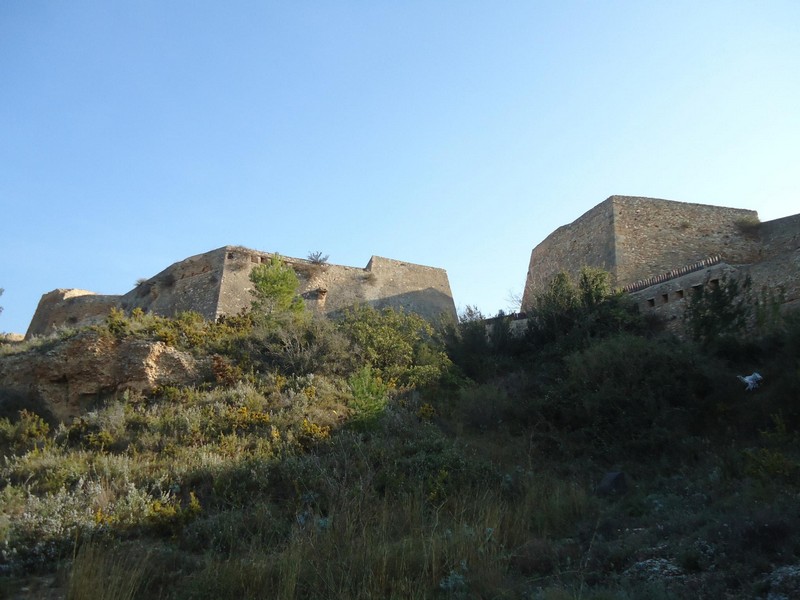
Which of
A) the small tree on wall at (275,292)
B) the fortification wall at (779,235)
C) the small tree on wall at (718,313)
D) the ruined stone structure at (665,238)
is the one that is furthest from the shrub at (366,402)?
the fortification wall at (779,235)

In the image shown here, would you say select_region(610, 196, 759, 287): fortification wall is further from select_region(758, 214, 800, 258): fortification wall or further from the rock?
the rock

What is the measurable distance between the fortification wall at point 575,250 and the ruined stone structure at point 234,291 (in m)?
3.32

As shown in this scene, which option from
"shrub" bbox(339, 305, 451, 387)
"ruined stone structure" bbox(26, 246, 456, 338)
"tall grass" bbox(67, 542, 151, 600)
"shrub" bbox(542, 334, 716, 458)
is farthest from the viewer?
"ruined stone structure" bbox(26, 246, 456, 338)

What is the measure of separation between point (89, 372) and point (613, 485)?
10219mm

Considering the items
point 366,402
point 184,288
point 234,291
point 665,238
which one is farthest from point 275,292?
point 665,238

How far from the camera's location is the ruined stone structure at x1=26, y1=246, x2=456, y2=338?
19.7 meters

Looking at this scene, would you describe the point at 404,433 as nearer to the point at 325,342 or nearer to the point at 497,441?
the point at 497,441

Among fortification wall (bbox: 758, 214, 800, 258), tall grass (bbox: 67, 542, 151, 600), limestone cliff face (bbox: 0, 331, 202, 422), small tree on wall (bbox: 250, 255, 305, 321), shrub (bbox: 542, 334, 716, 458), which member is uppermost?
fortification wall (bbox: 758, 214, 800, 258)

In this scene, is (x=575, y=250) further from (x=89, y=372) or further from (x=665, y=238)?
(x=89, y=372)

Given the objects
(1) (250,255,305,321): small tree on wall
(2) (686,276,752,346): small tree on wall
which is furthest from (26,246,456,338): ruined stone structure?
(2) (686,276,752,346): small tree on wall

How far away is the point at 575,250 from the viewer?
2147cm

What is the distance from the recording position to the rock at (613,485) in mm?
7711

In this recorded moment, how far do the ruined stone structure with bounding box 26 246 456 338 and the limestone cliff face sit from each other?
18.6 feet

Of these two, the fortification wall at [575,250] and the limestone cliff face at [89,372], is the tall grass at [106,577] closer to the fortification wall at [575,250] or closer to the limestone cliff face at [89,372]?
the limestone cliff face at [89,372]
